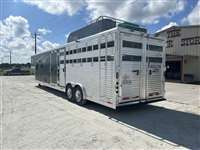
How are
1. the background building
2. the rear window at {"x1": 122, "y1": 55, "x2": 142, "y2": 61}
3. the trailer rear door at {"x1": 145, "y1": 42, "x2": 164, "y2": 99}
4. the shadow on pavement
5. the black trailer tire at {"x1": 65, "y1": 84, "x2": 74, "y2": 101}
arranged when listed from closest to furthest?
the shadow on pavement < the rear window at {"x1": 122, "y1": 55, "x2": 142, "y2": 61} < the trailer rear door at {"x1": 145, "y1": 42, "x2": 164, "y2": 99} < the black trailer tire at {"x1": 65, "y1": 84, "x2": 74, "y2": 101} < the background building

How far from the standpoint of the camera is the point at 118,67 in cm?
595

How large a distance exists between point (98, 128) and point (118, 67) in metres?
1.97

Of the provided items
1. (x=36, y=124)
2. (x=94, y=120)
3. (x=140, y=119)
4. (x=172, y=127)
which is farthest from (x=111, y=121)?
(x=36, y=124)

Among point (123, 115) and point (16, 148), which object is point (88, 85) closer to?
point (123, 115)

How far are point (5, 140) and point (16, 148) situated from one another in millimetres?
607

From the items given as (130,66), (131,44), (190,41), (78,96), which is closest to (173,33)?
(190,41)

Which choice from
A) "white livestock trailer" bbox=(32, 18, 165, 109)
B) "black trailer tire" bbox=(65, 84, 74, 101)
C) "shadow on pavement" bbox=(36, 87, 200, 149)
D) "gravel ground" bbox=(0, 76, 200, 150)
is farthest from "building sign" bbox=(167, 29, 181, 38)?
"black trailer tire" bbox=(65, 84, 74, 101)

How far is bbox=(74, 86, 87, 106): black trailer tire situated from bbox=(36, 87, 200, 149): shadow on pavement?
10.3 inches

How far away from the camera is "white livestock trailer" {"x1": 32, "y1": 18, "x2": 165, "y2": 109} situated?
19.7 feet

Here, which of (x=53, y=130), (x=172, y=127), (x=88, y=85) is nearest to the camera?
(x=53, y=130)

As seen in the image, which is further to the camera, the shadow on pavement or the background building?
the background building

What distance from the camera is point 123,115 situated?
21.3ft

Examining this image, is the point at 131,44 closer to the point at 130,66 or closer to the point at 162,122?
the point at 130,66

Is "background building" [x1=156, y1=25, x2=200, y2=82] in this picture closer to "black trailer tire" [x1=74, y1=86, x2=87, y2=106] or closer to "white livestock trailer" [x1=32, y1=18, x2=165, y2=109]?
"white livestock trailer" [x1=32, y1=18, x2=165, y2=109]
